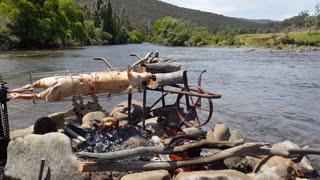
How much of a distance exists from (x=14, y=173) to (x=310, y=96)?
20.6m

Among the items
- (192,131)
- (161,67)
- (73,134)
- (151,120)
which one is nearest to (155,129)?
(151,120)

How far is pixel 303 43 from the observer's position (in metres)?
98.6

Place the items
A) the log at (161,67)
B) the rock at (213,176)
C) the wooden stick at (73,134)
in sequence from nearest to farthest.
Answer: the rock at (213,176), the wooden stick at (73,134), the log at (161,67)

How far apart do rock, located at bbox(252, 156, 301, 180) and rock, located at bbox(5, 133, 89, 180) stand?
3465mm

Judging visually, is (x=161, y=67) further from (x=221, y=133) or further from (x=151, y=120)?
(x=221, y=133)

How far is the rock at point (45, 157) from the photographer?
320 inches

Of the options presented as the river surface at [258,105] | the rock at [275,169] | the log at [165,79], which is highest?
the log at [165,79]

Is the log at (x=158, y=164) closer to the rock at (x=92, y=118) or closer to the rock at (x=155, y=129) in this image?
the rock at (x=155, y=129)

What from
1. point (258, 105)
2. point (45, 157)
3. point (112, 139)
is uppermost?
point (45, 157)

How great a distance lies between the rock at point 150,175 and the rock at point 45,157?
832mm

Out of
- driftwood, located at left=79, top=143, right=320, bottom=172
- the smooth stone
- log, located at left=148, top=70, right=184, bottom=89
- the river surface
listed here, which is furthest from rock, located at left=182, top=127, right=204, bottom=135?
driftwood, located at left=79, top=143, right=320, bottom=172

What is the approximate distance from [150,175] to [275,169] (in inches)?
103

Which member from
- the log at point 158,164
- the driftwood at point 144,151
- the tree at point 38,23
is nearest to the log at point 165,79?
the driftwood at point 144,151

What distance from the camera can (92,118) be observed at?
500 inches
